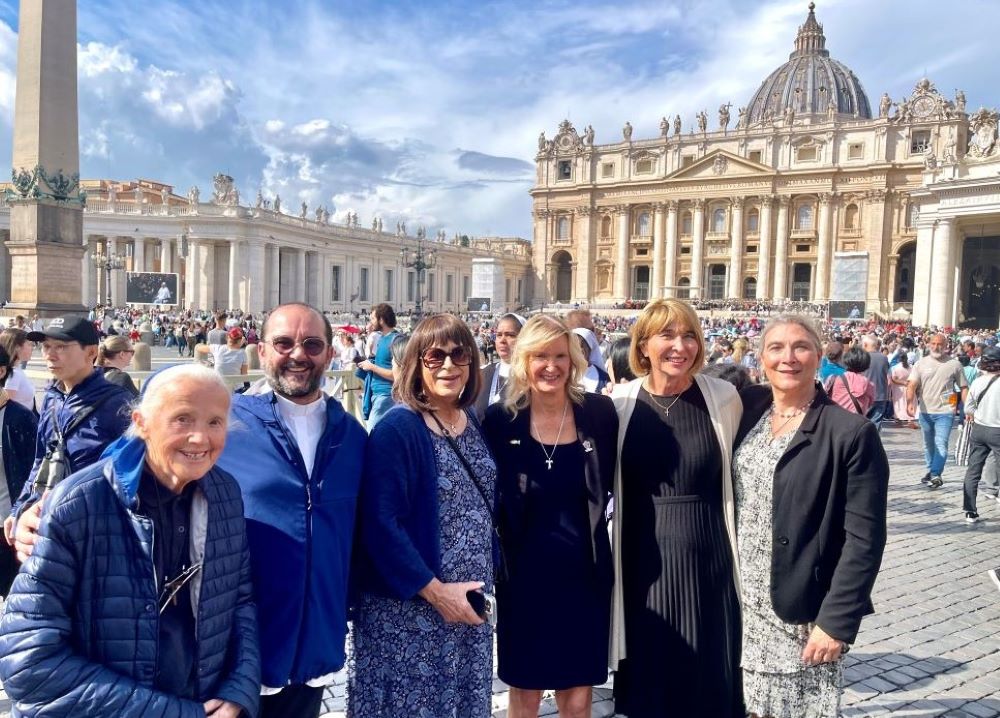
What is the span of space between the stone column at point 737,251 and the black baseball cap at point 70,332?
59947 mm

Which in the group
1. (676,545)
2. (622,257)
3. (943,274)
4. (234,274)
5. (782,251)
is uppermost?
(782,251)

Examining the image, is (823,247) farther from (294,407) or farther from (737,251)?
(294,407)

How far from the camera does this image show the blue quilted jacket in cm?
168

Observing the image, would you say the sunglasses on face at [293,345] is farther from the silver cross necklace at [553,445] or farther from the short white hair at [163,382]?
the silver cross necklace at [553,445]

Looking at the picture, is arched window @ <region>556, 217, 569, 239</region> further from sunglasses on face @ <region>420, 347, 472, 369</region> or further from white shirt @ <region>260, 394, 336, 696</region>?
white shirt @ <region>260, 394, 336, 696</region>

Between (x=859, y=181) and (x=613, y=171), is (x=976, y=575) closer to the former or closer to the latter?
(x=859, y=181)

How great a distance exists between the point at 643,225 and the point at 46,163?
5607 cm

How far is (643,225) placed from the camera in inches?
2505

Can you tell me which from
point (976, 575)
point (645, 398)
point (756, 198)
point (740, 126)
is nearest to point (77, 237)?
point (645, 398)

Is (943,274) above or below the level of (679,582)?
above

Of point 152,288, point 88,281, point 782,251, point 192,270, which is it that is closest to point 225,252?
point 192,270

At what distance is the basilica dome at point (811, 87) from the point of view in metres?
70.8

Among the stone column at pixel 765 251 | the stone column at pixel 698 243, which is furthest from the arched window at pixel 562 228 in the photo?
the stone column at pixel 765 251

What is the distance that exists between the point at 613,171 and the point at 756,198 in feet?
44.1
